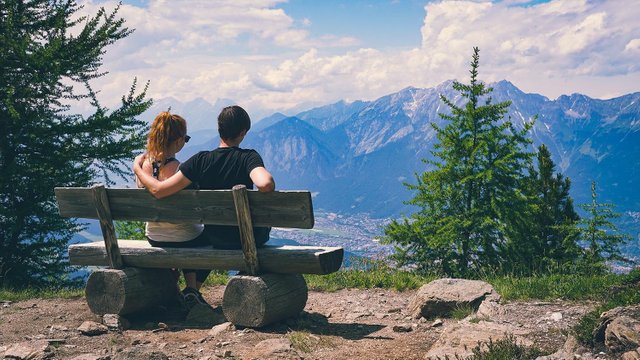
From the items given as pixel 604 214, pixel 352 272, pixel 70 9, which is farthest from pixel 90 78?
pixel 604 214

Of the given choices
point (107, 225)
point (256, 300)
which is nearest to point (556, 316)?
point (256, 300)

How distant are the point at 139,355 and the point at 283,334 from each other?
5.71 feet

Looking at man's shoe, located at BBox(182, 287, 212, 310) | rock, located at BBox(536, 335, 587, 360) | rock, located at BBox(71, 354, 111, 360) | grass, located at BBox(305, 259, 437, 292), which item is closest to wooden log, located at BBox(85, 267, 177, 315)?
man's shoe, located at BBox(182, 287, 212, 310)

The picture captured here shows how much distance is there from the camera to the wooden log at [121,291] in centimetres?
691

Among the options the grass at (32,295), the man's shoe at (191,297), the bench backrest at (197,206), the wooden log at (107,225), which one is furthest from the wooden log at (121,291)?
the grass at (32,295)

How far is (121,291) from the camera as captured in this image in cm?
689

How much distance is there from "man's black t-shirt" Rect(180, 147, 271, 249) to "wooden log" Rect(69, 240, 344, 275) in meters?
0.19

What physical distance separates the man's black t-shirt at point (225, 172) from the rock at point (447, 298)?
213 centimetres

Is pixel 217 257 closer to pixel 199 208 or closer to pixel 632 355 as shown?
pixel 199 208

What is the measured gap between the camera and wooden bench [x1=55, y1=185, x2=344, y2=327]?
6.14 m

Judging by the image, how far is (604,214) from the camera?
65.9ft

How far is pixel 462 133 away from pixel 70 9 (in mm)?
12288

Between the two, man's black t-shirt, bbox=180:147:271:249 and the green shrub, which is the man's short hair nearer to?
man's black t-shirt, bbox=180:147:271:249

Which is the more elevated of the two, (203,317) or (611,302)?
(611,302)
